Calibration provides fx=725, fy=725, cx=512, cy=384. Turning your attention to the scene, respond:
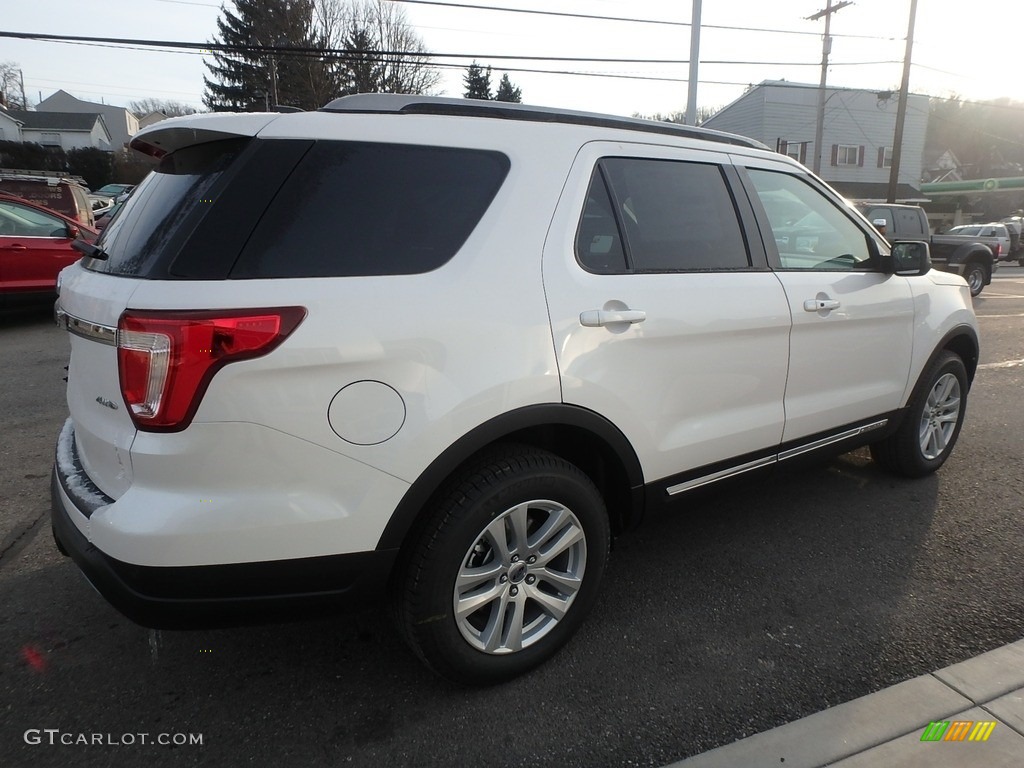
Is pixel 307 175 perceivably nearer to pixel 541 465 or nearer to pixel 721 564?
pixel 541 465

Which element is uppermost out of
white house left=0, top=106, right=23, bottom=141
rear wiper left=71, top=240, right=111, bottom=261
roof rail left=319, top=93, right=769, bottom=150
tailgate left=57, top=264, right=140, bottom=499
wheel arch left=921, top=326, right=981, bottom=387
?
white house left=0, top=106, right=23, bottom=141

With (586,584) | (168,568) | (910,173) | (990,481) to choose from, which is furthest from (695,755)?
(910,173)

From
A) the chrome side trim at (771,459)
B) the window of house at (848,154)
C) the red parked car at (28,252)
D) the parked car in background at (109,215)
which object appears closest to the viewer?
the parked car in background at (109,215)

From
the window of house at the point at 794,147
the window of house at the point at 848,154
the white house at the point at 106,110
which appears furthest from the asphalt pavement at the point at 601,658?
the white house at the point at 106,110

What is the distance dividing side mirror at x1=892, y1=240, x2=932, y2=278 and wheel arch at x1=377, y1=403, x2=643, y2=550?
2009 millimetres

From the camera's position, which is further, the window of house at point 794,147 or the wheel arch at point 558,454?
the window of house at point 794,147

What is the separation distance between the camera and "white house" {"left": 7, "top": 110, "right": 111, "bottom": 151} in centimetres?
6044

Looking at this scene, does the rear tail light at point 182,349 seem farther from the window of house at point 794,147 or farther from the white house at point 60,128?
the white house at point 60,128

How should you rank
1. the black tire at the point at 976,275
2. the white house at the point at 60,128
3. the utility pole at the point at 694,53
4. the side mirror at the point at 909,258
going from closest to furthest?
the side mirror at the point at 909,258 → the black tire at the point at 976,275 → the utility pole at the point at 694,53 → the white house at the point at 60,128

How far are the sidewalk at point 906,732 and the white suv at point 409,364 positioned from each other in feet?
2.42

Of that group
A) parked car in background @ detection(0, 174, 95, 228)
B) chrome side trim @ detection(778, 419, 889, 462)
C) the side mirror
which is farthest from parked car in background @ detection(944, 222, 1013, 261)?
parked car in background @ detection(0, 174, 95, 228)

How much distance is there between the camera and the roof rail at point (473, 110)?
7.55 feet

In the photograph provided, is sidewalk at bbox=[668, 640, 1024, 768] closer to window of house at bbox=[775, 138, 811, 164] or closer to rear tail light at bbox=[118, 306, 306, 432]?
rear tail light at bbox=[118, 306, 306, 432]

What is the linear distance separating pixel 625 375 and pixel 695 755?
1.20 meters
